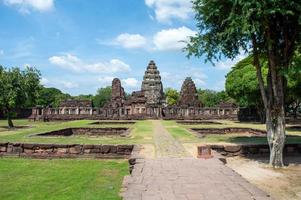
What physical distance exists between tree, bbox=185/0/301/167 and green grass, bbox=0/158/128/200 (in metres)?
4.57

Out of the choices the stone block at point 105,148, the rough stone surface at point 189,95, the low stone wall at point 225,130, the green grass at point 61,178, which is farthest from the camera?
the rough stone surface at point 189,95

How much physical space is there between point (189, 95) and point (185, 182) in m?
45.2

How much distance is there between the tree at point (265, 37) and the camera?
11.0 metres

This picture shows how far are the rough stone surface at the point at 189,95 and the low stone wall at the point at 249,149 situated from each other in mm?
37559

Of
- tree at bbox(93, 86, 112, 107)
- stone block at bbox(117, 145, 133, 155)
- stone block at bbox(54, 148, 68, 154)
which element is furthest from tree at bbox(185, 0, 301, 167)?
tree at bbox(93, 86, 112, 107)

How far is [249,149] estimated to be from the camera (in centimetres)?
1372

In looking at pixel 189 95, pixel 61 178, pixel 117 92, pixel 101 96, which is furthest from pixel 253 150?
pixel 101 96

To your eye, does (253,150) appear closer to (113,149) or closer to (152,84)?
(113,149)

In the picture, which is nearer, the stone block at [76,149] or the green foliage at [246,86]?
the stone block at [76,149]

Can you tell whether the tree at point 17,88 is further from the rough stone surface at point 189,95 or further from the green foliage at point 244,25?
the rough stone surface at point 189,95

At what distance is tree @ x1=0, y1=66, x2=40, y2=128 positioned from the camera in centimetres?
2502

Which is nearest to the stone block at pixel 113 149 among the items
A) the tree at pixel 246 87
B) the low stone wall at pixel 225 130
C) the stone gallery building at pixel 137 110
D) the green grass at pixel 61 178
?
the green grass at pixel 61 178

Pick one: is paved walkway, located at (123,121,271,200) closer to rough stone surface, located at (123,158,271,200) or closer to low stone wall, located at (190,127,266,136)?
rough stone surface, located at (123,158,271,200)

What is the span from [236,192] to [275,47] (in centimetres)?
665
